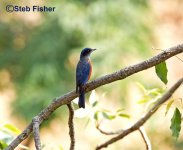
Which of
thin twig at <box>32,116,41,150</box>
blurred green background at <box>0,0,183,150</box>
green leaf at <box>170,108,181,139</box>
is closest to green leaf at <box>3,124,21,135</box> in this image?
thin twig at <box>32,116,41,150</box>

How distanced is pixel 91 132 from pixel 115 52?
9.26 feet

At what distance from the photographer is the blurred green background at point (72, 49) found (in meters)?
8.34

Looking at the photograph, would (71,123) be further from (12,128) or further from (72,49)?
(72,49)

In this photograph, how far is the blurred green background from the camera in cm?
834

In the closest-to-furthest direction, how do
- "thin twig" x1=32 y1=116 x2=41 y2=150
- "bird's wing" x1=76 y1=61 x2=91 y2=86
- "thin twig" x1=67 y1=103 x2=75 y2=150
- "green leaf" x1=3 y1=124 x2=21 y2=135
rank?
"thin twig" x1=32 y1=116 x2=41 y2=150, "thin twig" x1=67 y1=103 x2=75 y2=150, "bird's wing" x1=76 y1=61 x2=91 y2=86, "green leaf" x1=3 y1=124 x2=21 y2=135

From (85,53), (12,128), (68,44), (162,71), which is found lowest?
(68,44)

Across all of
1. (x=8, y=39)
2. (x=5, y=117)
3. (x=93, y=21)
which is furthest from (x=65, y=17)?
(x=5, y=117)

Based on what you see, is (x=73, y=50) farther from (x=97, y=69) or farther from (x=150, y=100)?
(x=150, y=100)

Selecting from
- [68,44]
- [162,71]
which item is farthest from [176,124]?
[68,44]

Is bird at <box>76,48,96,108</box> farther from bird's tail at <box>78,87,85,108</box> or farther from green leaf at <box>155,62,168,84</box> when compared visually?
green leaf at <box>155,62,168,84</box>

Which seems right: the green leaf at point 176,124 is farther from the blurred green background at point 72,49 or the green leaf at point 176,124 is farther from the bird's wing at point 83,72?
the blurred green background at point 72,49

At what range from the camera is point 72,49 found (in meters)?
9.17

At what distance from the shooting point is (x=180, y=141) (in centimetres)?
865

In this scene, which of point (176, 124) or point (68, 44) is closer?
point (176, 124)
